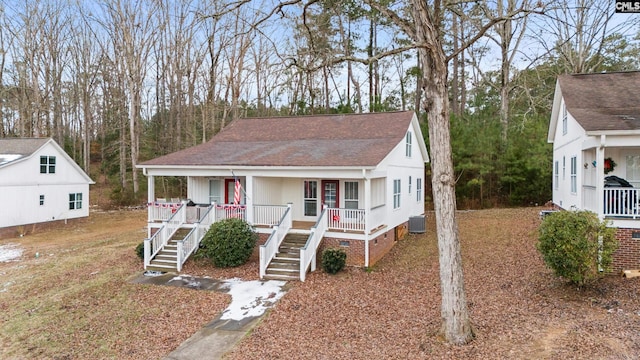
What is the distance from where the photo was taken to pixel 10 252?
1806 centimetres

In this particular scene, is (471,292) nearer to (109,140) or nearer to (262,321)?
(262,321)

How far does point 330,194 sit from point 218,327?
7880 mm

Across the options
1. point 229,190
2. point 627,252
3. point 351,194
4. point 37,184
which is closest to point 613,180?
point 627,252

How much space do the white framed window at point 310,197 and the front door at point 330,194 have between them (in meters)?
0.36

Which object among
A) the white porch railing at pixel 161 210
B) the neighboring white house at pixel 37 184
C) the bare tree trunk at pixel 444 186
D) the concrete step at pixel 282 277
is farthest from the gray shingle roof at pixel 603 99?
the neighboring white house at pixel 37 184

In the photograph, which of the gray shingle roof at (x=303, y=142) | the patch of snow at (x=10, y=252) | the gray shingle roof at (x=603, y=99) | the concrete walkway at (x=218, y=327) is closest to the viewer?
the concrete walkway at (x=218, y=327)

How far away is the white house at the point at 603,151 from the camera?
1046 cm

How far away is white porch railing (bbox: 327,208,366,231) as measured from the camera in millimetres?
13305

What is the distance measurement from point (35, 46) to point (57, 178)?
15409 millimetres

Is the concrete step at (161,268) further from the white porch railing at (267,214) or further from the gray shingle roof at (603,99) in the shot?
the gray shingle roof at (603,99)

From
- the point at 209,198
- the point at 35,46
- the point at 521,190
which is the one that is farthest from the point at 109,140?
the point at 521,190

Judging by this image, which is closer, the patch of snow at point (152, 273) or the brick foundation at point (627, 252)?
the brick foundation at point (627, 252)

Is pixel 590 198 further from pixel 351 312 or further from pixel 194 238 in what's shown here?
pixel 194 238

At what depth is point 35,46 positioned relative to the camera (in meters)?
32.4
